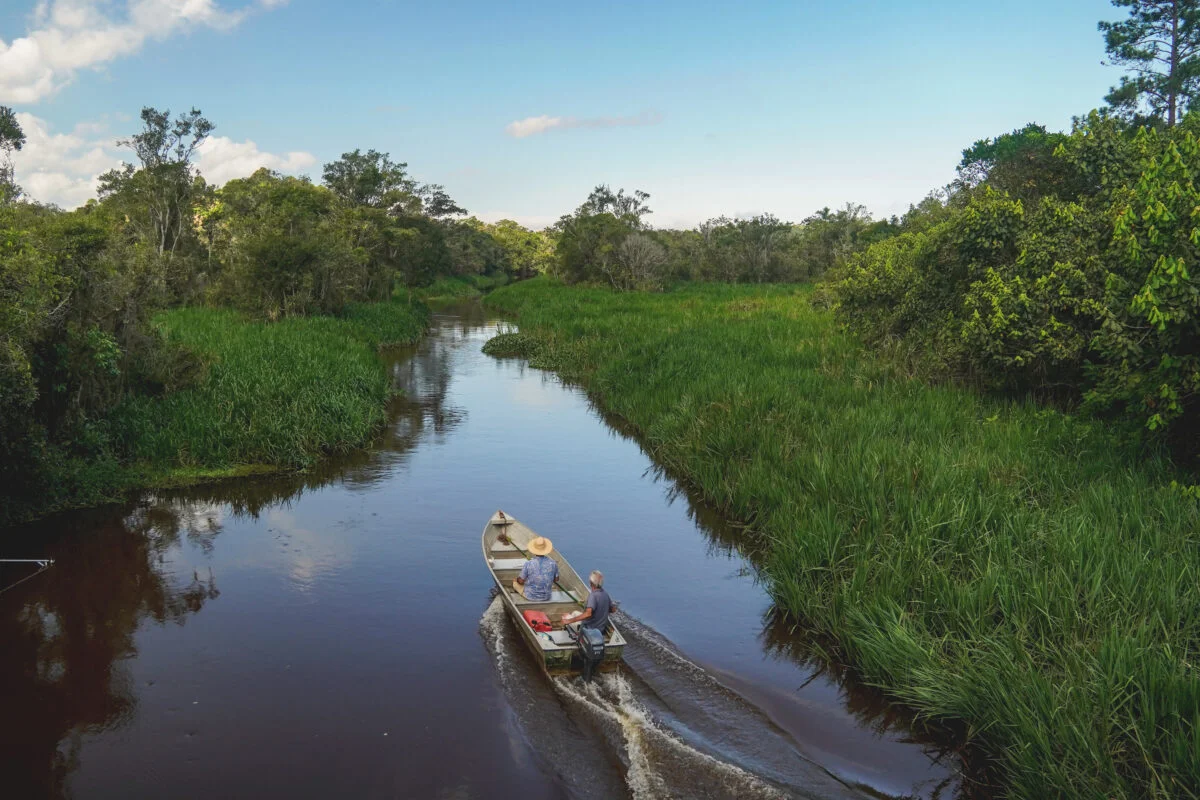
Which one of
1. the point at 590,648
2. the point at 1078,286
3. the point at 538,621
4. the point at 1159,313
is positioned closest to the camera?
the point at 590,648

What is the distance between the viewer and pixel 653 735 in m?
7.79

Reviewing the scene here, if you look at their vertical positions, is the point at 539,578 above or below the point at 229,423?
below

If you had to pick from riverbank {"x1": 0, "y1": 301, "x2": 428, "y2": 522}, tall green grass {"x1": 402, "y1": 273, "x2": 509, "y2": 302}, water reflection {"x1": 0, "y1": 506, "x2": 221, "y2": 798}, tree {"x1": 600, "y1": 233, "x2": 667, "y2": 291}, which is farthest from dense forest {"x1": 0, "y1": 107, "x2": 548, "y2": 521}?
tall green grass {"x1": 402, "y1": 273, "x2": 509, "y2": 302}

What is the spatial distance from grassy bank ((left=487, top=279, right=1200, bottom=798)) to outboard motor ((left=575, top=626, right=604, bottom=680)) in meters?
2.84

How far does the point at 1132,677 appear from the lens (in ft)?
20.8

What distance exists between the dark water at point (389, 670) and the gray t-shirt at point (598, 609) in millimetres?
671

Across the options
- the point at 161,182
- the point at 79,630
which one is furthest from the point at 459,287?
the point at 79,630

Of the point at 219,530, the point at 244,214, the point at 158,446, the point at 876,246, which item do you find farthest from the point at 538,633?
the point at 244,214

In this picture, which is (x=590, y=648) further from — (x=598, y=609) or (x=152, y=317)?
(x=152, y=317)

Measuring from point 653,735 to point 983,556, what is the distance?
4.39 m

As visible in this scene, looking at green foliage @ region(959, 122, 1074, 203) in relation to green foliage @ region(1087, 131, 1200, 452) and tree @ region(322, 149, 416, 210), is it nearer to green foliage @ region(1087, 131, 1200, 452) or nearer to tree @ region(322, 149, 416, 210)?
green foliage @ region(1087, 131, 1200, 452)

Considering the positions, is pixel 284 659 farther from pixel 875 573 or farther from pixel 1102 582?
pixel 1102 582

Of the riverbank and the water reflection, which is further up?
the riverbank

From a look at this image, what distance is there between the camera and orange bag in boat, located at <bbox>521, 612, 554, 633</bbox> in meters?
9.35
